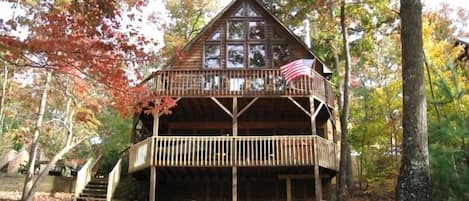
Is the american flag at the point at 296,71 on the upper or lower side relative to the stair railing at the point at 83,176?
upper

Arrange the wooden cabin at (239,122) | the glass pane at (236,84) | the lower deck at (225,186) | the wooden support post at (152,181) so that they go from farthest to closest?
the lower deck at (225,186)
the glass pane at (236,84)
the wooden cabin at (239,122)
the wooden support post at (152,181)

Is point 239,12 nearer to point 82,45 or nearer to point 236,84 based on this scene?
point 236,84

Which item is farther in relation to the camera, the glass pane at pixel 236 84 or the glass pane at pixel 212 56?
the glass pane at pixel 212 56

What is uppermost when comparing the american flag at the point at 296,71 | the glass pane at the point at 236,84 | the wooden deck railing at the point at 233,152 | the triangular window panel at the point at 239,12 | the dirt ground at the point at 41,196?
the triangular window panel at the point at 239,12

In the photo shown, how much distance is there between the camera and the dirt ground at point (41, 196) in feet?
54.1

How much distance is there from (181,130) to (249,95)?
4.15 meters

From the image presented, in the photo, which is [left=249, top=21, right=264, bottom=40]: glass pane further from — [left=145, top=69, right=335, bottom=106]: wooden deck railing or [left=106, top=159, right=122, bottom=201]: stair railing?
[left=106, top=159, right=122, bottom=201]: stair railing

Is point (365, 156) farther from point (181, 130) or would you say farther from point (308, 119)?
point (181, 130)

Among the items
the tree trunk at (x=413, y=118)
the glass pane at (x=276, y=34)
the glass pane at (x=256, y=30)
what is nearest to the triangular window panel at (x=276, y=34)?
the glass pane at (x=276, y=34)

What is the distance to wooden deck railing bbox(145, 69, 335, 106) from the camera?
641 inches

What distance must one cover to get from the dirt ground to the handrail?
587mm

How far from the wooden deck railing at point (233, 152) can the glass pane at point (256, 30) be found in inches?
182

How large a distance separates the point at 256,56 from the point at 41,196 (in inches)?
385

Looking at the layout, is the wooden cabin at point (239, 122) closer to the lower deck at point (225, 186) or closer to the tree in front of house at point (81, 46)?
the lower deck at point (225, 186)
